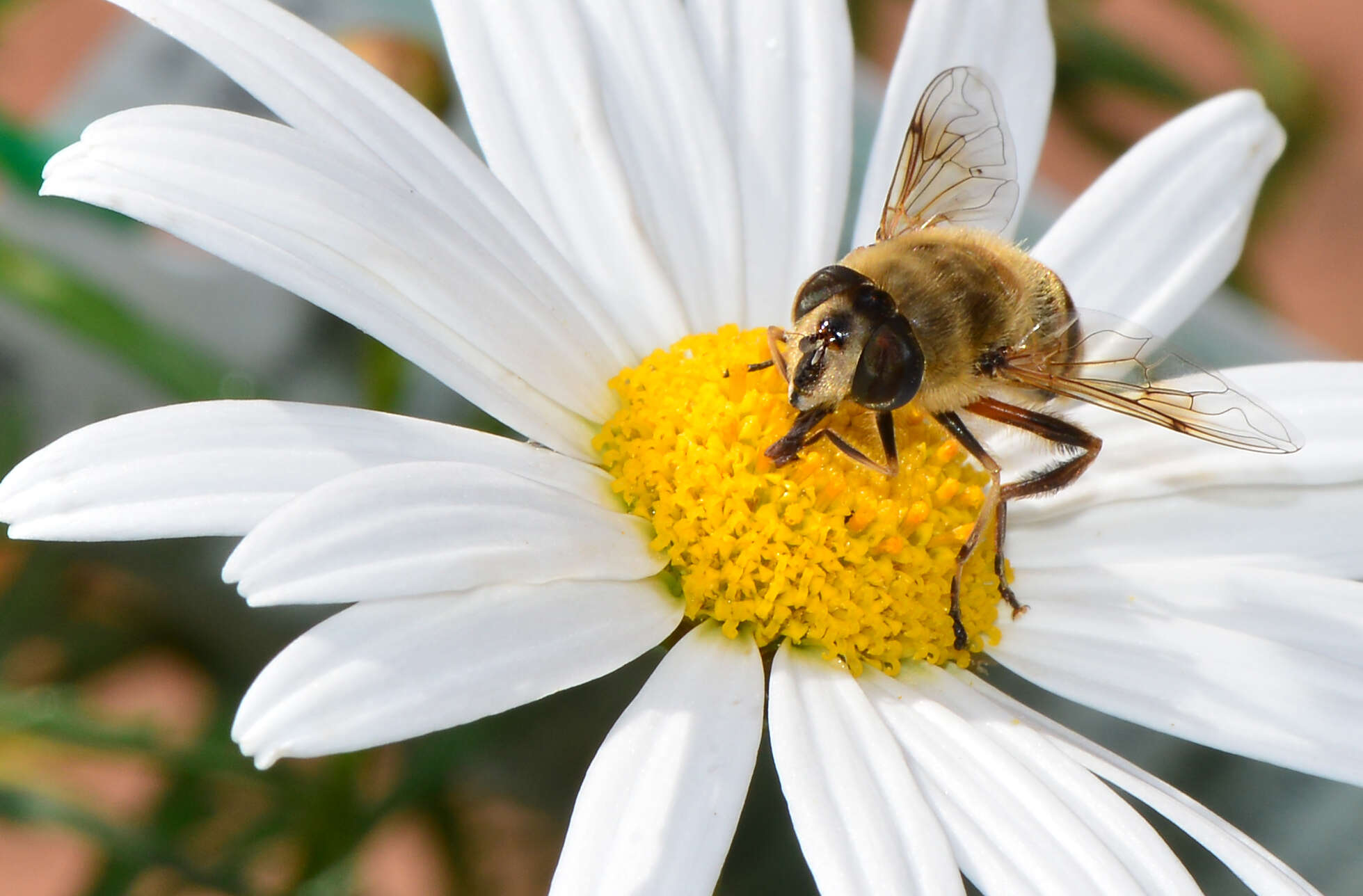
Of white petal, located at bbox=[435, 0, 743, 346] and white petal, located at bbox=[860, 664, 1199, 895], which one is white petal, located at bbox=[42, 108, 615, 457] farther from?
white petal, located at bbox=[860, 664, 1199, 895]

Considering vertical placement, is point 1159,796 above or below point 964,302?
below

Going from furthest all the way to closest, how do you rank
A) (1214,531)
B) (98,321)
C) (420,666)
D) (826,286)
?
(98,321) → (1214,531) → (826,286) → (420,666)

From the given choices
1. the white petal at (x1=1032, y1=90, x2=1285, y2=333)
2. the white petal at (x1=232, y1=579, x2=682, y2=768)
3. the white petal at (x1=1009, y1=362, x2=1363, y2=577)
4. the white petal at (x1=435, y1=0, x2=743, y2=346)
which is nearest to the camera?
the white petal at (x1=232, y1=579, x2=682, y2=768)

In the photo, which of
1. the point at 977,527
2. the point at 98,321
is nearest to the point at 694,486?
the point at 977,527

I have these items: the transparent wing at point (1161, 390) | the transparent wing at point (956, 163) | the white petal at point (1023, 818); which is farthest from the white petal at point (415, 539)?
the transparent wing at point (956, 163)

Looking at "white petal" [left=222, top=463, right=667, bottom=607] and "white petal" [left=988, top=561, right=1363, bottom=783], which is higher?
"white petal" [left=222, top=463, right=667, bottom=607]

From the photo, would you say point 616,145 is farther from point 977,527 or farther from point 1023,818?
point 1023,818

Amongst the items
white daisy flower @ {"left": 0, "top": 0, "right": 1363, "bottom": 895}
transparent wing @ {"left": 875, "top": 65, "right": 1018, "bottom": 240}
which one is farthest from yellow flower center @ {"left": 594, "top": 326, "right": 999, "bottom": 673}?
transparent wing @ {"left": 875, "top": 65, "right": 1018, "bottom": 240}
